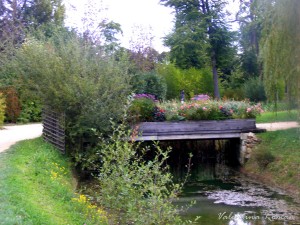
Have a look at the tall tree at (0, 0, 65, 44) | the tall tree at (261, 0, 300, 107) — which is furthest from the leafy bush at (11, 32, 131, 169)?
the tall tree at (0, 0, 65, 44)

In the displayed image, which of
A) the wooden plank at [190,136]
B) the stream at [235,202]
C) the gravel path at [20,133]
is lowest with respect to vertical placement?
the stream at [235,202]

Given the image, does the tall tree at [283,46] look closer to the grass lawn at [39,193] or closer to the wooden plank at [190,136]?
the wooden plank at [190,136]

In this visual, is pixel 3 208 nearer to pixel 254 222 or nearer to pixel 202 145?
pixel 254 222

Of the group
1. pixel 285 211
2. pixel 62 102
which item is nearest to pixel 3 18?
pixel 62 102

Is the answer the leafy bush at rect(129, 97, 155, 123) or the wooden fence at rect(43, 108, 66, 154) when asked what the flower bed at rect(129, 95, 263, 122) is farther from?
the wooden fence at rect(43, 108, 66, 154)

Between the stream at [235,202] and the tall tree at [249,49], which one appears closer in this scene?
the stream at [235,202]

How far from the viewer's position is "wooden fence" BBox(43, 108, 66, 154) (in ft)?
44.0

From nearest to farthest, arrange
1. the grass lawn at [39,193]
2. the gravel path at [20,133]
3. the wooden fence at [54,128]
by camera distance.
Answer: the grass lawn at [39,193], the wooden fence at [54,128], the gravel path at [20,133]

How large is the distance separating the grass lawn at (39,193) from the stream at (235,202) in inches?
104

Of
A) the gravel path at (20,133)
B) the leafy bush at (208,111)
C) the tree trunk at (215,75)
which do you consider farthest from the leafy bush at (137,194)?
the tree trunk at (215,75)

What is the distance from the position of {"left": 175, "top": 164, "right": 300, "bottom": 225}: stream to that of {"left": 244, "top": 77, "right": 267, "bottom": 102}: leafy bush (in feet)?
40.8

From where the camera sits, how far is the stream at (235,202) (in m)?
9.52

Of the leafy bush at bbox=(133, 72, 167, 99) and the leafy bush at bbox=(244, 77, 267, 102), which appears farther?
the leafy bush at bbox=(244, 77, 267, 102)

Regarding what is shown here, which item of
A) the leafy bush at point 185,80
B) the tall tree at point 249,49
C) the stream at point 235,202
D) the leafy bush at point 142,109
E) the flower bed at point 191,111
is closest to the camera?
the stream at point 235,202
